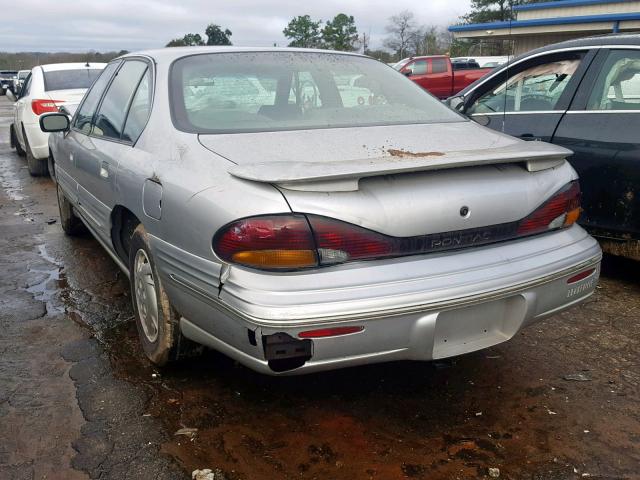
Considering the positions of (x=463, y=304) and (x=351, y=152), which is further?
(x=351, y=152)

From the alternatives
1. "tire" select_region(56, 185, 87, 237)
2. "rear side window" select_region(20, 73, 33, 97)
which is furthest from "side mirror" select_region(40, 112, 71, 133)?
"rear side window" select_region(20, 73, 33, 97)

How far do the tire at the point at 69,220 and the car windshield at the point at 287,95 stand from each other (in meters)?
2.77

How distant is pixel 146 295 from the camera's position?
3.05 m

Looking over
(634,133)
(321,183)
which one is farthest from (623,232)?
(321,183)

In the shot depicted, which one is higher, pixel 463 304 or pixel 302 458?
pixel 463 304

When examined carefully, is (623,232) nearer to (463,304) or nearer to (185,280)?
(463,304)

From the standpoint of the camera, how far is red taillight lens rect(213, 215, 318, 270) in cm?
214

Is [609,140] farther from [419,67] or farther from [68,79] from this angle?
[419,67]

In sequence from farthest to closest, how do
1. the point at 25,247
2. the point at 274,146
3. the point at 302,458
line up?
the point at 25,247, the point at 274,146, the point at 302,458

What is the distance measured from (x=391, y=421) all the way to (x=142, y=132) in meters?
1.82

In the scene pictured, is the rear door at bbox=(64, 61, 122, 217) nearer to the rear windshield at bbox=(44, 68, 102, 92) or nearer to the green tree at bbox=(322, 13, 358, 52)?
the rear windshield at bbox=(44, 68, 102, 92)

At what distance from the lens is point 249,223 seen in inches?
85.1

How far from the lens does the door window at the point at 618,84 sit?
4.00 metres

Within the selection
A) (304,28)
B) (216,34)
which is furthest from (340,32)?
(216,34)
